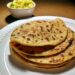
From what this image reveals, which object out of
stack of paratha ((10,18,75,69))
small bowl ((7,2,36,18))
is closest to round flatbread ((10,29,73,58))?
stack of paratha ((10,18,75,69))

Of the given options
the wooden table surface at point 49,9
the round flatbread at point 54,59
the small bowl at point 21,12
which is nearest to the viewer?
the round flatbread at point 54,59

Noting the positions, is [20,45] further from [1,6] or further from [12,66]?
[1,6]

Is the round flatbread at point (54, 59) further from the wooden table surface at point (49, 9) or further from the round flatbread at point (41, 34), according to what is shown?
the wooden table surface at point (49, 9)

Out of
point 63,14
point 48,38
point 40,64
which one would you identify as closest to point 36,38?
point 48,38

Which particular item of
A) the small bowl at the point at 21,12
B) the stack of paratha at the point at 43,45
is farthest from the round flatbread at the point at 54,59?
the small bowl at the point at 21,12

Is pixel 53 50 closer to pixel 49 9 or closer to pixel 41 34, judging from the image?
pixel 41 34
